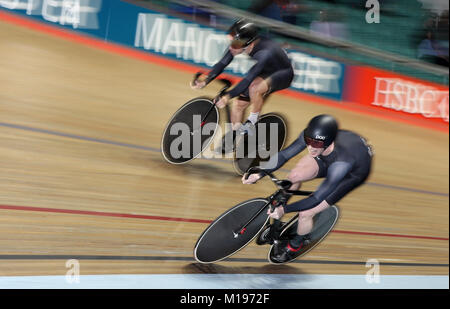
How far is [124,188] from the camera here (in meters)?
3.19

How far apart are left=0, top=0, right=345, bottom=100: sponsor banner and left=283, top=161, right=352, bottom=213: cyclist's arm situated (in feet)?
7.73

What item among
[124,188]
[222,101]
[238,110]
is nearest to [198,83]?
[222,101]

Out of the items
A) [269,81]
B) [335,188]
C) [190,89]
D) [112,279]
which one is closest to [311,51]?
[190,89]

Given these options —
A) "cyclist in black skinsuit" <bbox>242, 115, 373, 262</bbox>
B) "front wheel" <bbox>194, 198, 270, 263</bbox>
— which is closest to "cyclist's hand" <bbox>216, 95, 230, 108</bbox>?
A: "cyclist in black skinsuit" <bbox>242, 115, 373, 262</bbox>

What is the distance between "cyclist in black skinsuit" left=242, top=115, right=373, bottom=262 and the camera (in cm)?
252

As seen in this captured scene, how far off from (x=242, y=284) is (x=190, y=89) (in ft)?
7.99

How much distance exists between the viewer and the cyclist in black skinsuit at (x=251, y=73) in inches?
127

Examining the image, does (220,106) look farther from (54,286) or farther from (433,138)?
(433,138)

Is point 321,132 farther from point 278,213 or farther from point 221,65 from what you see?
point 221,65

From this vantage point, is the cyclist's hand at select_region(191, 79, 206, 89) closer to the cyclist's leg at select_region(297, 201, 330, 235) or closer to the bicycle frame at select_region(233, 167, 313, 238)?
the bicycle frame at select_region(233, 167, 313, 238)

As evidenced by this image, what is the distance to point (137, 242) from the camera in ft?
9.07

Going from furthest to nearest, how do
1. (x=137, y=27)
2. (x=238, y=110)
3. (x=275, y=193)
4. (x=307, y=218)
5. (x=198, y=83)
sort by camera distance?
(x=137, y=27)
(x=238, y=110)
(x=198, y=83)
(x=307, y=218)
(x=275, y=193)

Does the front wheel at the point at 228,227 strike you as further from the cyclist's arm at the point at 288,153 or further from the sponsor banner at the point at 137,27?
the sponsor banner at the point at 137,27

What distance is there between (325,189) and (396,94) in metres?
4.53
